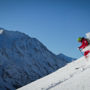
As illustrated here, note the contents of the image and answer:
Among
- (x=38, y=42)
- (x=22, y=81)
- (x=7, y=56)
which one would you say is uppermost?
(x=38, y=42)

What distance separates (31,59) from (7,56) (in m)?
17.4

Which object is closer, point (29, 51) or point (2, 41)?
point (2, 41)

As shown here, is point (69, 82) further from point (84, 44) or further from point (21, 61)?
point (21, 61)

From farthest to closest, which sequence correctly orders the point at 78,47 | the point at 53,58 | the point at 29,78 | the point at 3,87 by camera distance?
the point at 53,58 → the point at 29,78 → the point at 3,87 → the point at 78,47

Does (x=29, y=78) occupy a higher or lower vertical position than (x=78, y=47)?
lower

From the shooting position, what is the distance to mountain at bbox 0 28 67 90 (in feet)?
242

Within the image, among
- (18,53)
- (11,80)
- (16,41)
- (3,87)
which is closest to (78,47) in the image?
(3,87)

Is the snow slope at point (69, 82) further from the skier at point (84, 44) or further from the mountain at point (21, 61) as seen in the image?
the mountain at point (21, 61)

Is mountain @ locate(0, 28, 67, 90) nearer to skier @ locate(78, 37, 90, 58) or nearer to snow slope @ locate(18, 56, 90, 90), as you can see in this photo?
skier @ locate(78, 37, 90, 58)

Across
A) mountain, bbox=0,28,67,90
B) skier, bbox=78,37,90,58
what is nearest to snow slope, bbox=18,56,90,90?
skier, bbox=78,37,90,58

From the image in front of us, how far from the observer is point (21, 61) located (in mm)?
86500

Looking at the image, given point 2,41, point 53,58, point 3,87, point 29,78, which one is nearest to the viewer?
point 3,87

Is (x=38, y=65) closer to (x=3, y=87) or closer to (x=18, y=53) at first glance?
(x=18, y=53)

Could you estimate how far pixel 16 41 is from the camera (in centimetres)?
9819
